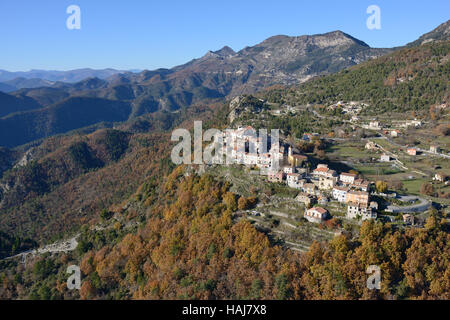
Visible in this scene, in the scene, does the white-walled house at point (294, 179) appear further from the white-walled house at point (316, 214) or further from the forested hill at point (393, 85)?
the forested hill at point (393, 85)

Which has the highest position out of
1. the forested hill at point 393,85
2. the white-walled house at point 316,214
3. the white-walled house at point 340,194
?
the forested hill at point 393,85

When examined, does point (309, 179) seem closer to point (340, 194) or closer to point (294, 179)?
point (294, 179)

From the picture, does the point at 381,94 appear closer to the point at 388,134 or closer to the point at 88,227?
the point at 388,134

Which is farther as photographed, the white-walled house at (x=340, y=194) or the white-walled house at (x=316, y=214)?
the white-walled house at (x=340, y=194)

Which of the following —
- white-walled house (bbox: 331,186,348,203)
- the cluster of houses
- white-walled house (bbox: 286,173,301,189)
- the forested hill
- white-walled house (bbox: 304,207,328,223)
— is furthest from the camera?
the forested hill

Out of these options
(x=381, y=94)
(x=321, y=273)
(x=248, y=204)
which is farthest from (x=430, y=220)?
(x=381, y=94)

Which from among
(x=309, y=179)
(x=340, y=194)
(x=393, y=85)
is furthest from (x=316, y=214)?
(x=393, y=85)

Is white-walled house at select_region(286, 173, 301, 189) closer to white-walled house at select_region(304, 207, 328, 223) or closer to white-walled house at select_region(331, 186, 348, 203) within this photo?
white-walled house at select_region(331, 186, 348, 203)

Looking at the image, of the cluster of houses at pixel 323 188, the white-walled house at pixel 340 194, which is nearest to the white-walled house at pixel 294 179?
the cluster of houses at pixel 323 188

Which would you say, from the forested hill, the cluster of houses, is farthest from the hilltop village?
the forested hill
